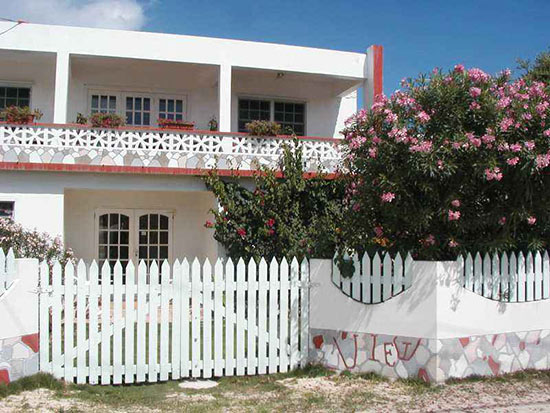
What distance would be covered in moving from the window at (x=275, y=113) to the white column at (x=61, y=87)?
16.8 feet

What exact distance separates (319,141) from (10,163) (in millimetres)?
7069

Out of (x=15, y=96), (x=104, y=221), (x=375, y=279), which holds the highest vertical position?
(x=15, y=96)

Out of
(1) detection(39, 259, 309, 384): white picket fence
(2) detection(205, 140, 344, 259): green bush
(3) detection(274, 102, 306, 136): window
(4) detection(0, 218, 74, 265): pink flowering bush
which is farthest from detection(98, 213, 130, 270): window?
(1) detection(39, 259, 309, 384): white picket fence

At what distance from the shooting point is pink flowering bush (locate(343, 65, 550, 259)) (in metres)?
6.22

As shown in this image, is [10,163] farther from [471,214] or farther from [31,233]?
[471,214]

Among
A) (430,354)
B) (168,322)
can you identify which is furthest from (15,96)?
(430,354)

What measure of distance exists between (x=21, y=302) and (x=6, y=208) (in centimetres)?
757

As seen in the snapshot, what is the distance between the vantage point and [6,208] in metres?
12.5

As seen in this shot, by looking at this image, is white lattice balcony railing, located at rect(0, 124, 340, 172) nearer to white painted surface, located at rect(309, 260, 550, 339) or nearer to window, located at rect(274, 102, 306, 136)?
window, located at rect(274, 102, 306, 136)

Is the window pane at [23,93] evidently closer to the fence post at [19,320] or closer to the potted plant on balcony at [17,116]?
the potted plant on balcony at [17,116]

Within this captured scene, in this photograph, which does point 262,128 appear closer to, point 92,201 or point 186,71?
point 186,71

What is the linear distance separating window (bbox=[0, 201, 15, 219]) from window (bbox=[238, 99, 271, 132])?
6703 mm

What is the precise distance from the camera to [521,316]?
22.1 feet

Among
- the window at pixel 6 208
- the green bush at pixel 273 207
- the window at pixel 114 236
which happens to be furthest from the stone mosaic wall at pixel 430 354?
the window at pixel 114 236
